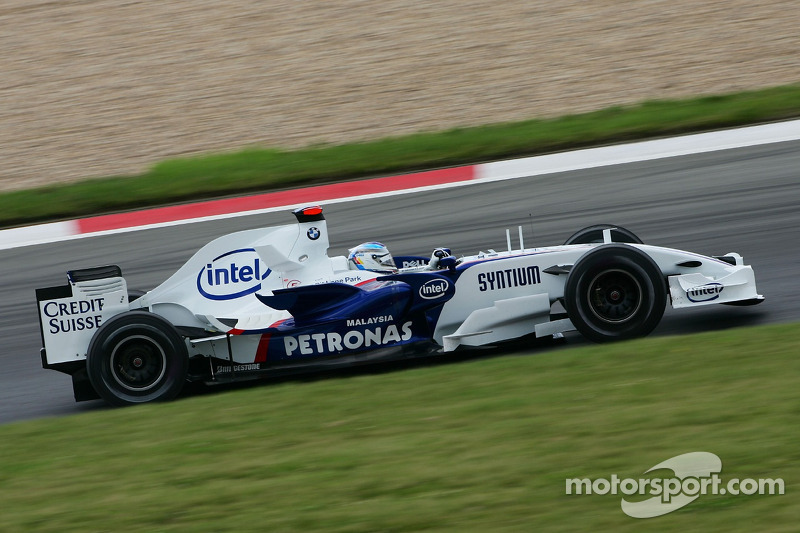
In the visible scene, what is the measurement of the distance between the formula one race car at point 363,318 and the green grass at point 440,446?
31cm

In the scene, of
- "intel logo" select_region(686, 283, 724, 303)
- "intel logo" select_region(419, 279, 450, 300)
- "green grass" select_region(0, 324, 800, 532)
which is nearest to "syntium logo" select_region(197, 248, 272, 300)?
"green grass" select_region(0, 324, 800, 532)

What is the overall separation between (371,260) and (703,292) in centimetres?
233

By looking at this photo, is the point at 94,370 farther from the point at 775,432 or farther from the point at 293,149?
the point at 293,149

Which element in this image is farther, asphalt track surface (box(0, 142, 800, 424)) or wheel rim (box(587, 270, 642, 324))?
asphalt track surface (box(0, 142, 800, 424))

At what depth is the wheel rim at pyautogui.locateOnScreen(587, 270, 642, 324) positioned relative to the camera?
6582 millimetres

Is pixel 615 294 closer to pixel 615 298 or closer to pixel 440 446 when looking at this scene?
pixel 615 298

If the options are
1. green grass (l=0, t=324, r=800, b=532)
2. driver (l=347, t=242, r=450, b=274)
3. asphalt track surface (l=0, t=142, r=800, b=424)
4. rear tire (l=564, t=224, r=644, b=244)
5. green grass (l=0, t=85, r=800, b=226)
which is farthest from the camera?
green grass (l=0, t=85, r=800, b=226)

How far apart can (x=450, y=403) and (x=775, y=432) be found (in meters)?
1.82

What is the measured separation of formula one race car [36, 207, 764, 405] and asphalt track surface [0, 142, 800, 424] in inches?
49.9

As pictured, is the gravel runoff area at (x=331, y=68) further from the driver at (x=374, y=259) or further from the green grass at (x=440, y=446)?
the green grass at (x=440, y=446)

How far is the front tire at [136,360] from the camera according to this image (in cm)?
665

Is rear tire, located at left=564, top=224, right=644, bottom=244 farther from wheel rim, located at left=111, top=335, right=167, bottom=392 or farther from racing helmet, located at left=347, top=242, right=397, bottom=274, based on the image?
wheel rim, located at left=111, top=335, right=167, bottom=392

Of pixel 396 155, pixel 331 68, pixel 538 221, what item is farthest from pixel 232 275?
pixel 331 68

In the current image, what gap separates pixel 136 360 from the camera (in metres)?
6.76
